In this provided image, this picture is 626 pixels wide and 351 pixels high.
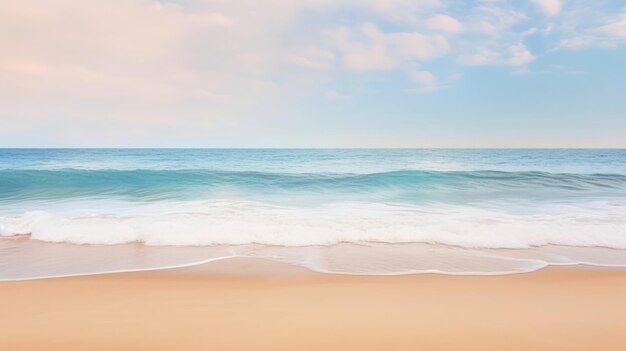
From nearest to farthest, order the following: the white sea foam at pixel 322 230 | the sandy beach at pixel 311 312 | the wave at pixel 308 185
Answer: the sandy beach at pixel 311 312 → the white sea foam at pixel 322 230 → the wave at pixel 308 185

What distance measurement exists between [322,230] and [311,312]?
9.12 feet

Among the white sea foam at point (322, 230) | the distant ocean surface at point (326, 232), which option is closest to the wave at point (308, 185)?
the distant ocean surface at point (326, 232)

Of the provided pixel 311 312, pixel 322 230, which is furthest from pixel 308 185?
pixel 311 312

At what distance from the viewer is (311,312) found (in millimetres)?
3078

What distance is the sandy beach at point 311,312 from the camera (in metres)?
2.64

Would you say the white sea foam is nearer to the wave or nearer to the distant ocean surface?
the distant ocean surface

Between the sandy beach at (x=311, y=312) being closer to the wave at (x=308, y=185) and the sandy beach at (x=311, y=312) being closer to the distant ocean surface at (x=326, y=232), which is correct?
the distant ocean surface at (x=326, y=232)

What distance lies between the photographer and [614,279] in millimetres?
3984

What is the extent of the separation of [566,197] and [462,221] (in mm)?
6722

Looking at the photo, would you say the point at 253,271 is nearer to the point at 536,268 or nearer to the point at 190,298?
the point at 190,298

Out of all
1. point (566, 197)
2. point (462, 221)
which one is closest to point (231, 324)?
point (462, 221)

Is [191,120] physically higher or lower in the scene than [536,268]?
higher

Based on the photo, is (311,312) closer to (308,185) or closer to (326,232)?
(326,232)

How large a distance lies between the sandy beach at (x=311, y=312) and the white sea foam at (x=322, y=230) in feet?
4.61
